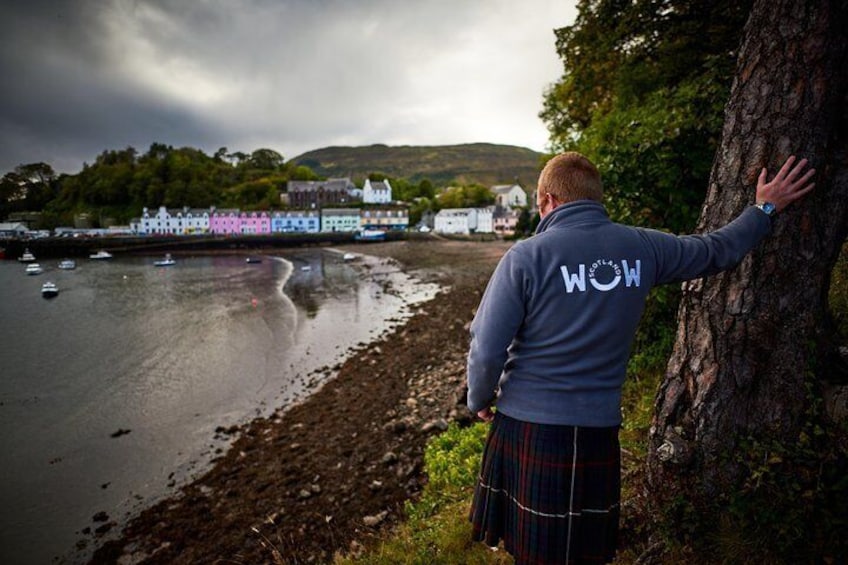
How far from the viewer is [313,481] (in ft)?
22.1

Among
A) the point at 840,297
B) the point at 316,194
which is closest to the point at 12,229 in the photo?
the point at 316,194

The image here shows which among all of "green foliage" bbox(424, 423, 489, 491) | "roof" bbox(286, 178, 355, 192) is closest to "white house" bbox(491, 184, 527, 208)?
"roof" bbox(286, 178, 355, 192)

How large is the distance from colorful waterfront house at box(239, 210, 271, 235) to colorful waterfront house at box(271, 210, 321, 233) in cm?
147

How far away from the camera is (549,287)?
76.9 inches

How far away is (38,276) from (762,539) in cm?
5806

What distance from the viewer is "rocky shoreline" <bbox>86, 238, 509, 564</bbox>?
17.8ft

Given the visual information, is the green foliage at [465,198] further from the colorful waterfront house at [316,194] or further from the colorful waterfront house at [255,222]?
the colorful waterfront house at [255,222]

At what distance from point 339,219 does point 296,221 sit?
10.6 metres

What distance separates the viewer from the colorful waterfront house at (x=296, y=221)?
99625 mm

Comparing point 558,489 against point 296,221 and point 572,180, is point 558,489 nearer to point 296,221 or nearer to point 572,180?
point 572,180

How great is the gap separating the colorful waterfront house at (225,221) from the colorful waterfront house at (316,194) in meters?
17.3

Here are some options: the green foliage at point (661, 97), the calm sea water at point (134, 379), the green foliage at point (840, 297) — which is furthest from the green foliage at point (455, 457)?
the calm sea water at point (134, 379)

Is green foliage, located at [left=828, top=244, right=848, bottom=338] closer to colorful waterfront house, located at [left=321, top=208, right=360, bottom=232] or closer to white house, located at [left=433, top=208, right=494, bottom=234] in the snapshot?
white house, located at [left=433, top=208, right=494, bottom=234]

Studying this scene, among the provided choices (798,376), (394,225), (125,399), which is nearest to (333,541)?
(798,376)
